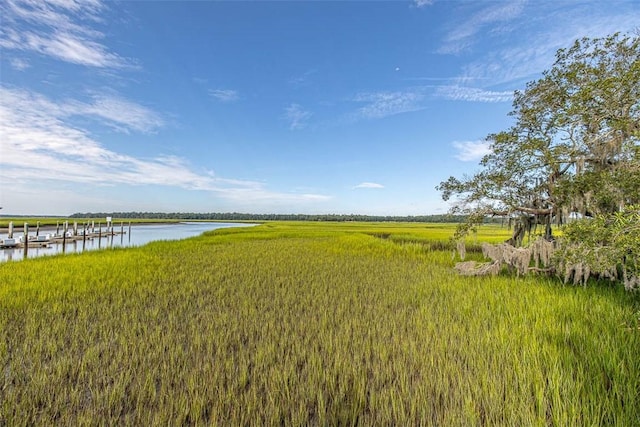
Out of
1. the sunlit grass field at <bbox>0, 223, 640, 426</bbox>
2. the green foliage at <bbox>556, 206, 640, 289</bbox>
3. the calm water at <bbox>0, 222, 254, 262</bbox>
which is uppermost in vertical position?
the green foliage at <bbox>556, 206, 640, 289</bbox>

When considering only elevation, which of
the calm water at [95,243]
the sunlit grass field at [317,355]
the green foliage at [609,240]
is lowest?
the calm water at [95,243]

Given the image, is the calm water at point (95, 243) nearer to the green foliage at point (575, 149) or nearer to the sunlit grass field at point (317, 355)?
the sunlit grass field at point (317, 355)

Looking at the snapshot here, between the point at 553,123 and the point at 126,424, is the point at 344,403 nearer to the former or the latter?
the point at 126,424

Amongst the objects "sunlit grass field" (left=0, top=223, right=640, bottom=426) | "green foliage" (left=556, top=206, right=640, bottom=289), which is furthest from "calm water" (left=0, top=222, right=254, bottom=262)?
"green foliage" (left=556, top=206, right=640, bottom=289)

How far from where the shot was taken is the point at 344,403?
3.03 meters

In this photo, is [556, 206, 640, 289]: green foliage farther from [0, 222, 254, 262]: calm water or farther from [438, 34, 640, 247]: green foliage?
[0, 222, 254, 262]: calm water

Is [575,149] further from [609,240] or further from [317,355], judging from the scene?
[317,355]

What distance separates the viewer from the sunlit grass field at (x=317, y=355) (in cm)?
285

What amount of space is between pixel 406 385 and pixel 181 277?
8390mm

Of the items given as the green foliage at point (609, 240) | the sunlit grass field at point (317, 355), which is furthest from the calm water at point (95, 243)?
the green foliage at point (609, 240)

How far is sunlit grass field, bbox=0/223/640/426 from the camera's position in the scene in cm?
285

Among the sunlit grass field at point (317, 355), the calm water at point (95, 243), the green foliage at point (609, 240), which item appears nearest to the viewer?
the sunlit grass field at point (317, 355)

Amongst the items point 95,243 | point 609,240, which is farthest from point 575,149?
point 95,243

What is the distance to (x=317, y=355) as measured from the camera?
3.99 m
